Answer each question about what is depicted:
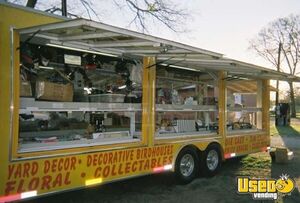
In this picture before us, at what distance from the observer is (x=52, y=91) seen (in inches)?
221

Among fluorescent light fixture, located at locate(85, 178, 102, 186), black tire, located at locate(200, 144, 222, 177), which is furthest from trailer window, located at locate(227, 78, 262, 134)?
fluorescent light fixture, located at locate(85, 178, 102, 186)

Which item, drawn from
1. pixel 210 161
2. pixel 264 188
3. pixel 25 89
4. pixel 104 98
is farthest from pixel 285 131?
pixel 25 89

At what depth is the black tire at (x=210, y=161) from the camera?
8138mm

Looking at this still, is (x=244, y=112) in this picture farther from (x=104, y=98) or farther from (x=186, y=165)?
(x=104, y=98)

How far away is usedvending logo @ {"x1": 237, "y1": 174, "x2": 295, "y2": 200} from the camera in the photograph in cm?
632

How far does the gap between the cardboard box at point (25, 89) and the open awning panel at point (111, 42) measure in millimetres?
588

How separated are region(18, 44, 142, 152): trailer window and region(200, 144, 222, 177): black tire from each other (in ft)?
5.96

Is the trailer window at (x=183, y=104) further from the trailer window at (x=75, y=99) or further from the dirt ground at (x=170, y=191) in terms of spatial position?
the dirt ground at (x=170, y=191)

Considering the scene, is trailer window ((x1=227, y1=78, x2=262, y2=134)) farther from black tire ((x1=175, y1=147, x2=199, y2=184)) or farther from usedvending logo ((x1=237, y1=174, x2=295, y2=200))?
usedvending logo ((x1=237, y1=174, x2=295, y2=200))

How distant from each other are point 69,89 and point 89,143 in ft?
2.81

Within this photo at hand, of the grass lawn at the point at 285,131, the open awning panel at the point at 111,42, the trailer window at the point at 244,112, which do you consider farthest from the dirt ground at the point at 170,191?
the grass lawn at the point at 285,131

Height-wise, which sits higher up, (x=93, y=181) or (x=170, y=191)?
(x=93, y=181)

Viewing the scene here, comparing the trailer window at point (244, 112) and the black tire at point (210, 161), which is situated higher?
the trailer window at point (244, 112)

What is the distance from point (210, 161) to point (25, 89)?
4.51m
